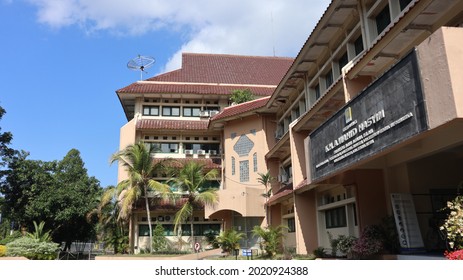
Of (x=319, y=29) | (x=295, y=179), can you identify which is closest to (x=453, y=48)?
(x=319, y=29)

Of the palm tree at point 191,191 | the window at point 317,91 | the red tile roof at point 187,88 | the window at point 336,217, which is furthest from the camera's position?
the red tile roof at point 187,88

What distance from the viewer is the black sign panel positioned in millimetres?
8180

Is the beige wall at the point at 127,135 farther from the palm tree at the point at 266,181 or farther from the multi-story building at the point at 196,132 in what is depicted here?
the palm tree at the point at 266,181

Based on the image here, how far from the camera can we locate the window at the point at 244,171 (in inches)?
1075

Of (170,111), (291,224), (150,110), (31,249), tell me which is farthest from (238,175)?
(31,249)

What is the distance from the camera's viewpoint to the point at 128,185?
26.7 metres

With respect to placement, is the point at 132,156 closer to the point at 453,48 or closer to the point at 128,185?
the point at 128,185

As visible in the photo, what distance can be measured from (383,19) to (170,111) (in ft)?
69.9

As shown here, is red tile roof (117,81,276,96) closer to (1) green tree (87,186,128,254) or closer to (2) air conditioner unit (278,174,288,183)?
(1) green tree (87,186,128,254)

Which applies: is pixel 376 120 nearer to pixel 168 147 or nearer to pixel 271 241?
pixel 271 241

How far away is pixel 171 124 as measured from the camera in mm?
30391

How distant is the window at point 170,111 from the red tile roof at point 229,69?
2.57 metres

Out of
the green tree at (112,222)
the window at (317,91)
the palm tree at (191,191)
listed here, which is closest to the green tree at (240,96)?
the palm tree at (191,191)

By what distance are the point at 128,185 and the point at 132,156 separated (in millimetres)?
1975
